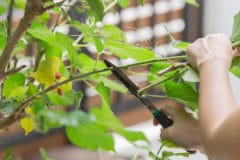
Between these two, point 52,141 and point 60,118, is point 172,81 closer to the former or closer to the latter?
point 60,118

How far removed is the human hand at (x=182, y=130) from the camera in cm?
61

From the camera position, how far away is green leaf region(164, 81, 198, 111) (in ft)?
1.87

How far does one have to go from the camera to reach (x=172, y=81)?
58cm

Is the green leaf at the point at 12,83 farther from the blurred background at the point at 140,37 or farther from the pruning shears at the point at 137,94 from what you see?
the blurred background at the point at 140,37

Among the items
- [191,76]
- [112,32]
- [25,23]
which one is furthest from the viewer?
[112,32]

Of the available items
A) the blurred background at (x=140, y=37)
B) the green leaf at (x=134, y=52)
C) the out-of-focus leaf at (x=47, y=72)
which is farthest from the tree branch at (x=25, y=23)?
the blurred background at (x=140, y=37)

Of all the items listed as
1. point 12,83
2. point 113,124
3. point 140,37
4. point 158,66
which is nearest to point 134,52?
point 158,66

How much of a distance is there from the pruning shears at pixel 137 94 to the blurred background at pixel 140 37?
1282 mm

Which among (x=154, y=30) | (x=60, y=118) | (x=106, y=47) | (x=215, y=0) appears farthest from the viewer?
(x=215, y=0)

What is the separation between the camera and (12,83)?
1.96 feet

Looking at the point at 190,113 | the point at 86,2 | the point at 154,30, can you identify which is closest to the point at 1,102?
the point at 86,2

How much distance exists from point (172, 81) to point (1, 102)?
0.22 meters

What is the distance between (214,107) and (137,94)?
4.2 inches

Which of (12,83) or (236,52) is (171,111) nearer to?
(236,52)
